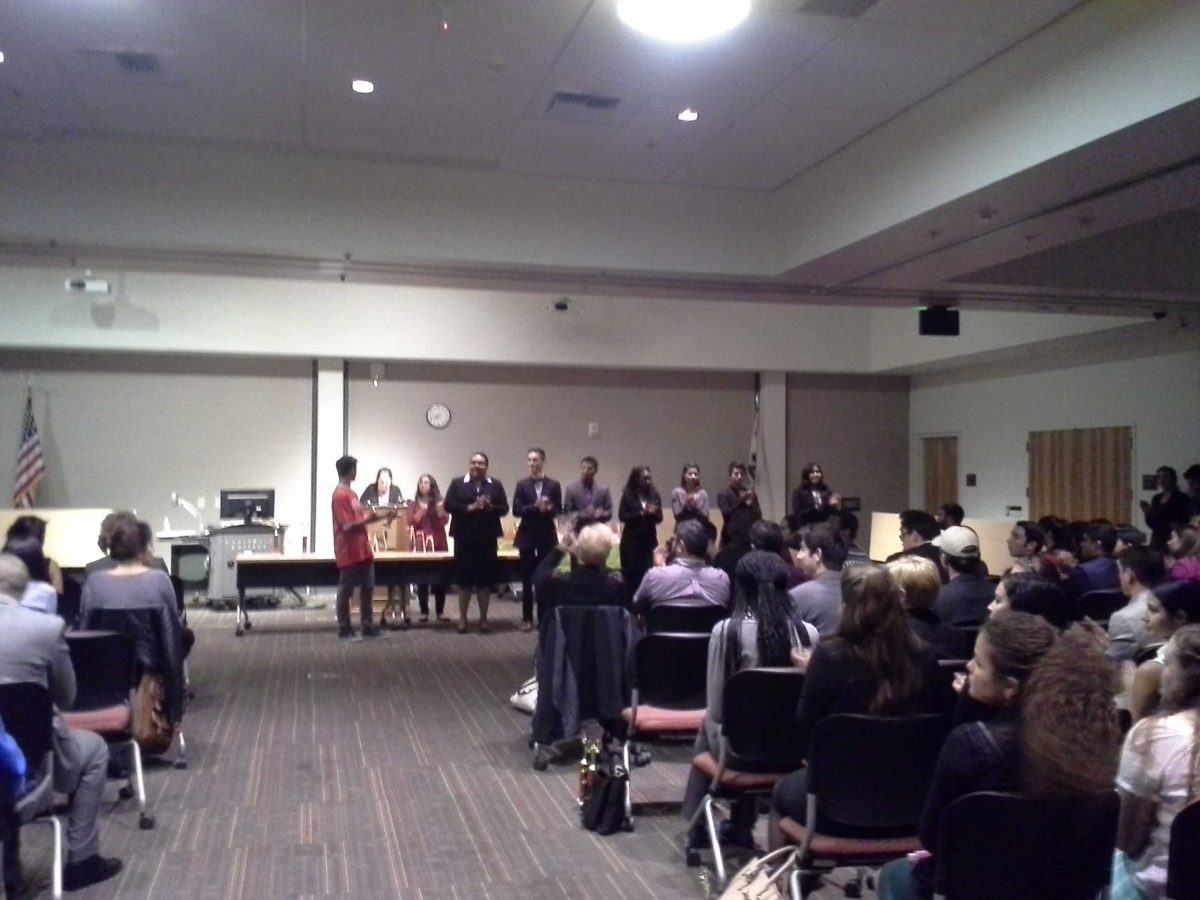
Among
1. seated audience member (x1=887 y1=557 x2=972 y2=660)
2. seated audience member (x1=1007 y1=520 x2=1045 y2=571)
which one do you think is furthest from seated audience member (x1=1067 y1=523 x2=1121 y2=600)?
seated audience member (x1=887 y1=557 x2=972 y2=660)

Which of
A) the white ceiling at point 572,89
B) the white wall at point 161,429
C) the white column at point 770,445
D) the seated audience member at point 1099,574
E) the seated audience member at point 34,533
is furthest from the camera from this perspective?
the white column at point 770,445

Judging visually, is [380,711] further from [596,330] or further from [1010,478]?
[1010,478]

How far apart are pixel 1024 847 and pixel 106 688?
3.71 m

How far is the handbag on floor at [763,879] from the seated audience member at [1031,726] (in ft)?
1.39

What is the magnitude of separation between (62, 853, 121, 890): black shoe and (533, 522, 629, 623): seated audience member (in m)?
2.15

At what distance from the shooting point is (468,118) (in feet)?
22.9

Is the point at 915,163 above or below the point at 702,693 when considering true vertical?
above

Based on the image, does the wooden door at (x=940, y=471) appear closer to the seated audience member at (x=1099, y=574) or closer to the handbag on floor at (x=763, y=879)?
the seated audience member at (x=1099, y=574)

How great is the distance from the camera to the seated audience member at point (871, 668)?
301 cm

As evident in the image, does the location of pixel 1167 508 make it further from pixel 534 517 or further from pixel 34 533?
pixel 34 533

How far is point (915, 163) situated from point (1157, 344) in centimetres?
555

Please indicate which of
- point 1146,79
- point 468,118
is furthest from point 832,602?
point 468,118

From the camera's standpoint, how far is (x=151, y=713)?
185 inches

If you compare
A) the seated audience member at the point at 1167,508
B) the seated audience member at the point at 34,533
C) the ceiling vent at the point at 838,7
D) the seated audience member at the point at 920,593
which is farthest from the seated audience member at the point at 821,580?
the seated audience member at the point at 1167,508
